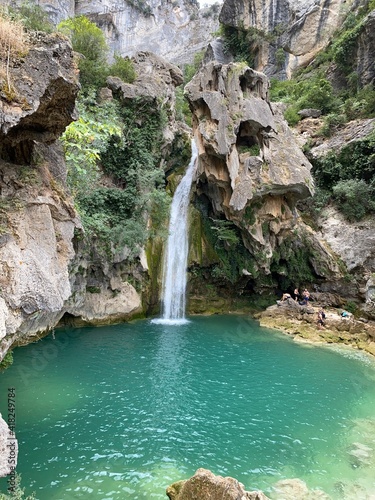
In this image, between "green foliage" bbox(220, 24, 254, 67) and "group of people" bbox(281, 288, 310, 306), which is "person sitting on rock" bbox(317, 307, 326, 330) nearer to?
"group of people" bbox(281, 288, 310, 306)

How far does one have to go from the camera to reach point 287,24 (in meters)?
38.5

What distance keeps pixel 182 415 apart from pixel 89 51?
2375cm

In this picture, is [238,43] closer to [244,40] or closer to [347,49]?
[244,40]

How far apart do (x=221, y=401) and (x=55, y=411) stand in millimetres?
4579

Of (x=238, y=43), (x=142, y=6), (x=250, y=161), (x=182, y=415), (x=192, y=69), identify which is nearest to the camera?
(x=182, y=415)

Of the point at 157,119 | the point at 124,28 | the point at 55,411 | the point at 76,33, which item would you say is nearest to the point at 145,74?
the point at 157,119

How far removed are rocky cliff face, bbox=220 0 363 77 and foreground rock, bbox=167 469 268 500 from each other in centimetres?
4127

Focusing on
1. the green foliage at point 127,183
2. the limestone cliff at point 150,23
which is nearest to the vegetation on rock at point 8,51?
the green foliage at point 127,183

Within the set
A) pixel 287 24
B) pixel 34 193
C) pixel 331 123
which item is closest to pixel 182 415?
pixel 34 193

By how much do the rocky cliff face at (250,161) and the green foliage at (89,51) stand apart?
6285 mm

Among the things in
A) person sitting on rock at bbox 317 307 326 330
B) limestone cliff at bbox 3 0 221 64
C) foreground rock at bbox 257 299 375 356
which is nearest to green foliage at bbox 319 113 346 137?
foreground rock at bbox 257 299 375 356

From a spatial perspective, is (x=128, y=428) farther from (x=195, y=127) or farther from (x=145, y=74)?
(x=145, y=74)

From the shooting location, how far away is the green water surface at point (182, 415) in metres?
7.12

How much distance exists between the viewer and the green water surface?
280 inches
